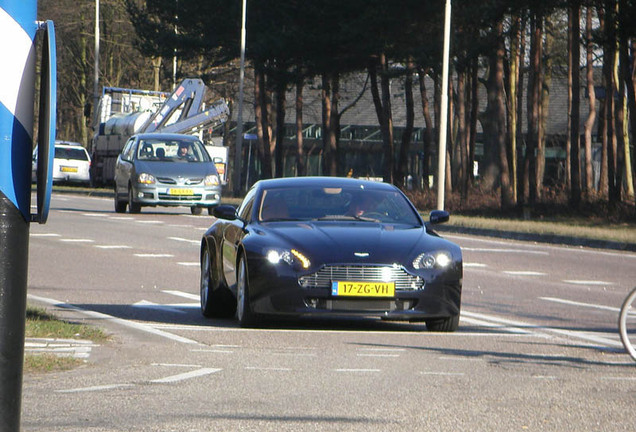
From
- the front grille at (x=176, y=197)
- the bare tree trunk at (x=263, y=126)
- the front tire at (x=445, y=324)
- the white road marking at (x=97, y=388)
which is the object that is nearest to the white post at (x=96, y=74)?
the bare tree trunk at (x=263, y=126)

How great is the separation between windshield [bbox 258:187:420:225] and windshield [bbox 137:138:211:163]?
2062cm

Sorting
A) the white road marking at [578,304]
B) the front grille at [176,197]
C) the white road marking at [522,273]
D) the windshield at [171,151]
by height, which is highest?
the windshield at [171,151]

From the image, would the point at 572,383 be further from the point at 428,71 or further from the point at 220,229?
the point at 428,71

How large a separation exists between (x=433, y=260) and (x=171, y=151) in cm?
2262

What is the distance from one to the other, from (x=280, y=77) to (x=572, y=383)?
44016mm

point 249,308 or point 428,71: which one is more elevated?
point 428,71

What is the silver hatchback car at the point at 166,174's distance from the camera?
1281 inches

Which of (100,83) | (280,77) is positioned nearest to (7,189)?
(280,77)

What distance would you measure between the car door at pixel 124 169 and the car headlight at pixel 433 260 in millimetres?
22297

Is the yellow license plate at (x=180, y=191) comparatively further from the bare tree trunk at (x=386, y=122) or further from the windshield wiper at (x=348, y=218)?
the windshield wiper at (x=348, y=218)

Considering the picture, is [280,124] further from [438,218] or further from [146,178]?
[438,218]

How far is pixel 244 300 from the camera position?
453 inches

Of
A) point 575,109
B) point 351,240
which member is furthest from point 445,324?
point 575,109

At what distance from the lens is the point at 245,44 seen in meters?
52.2
